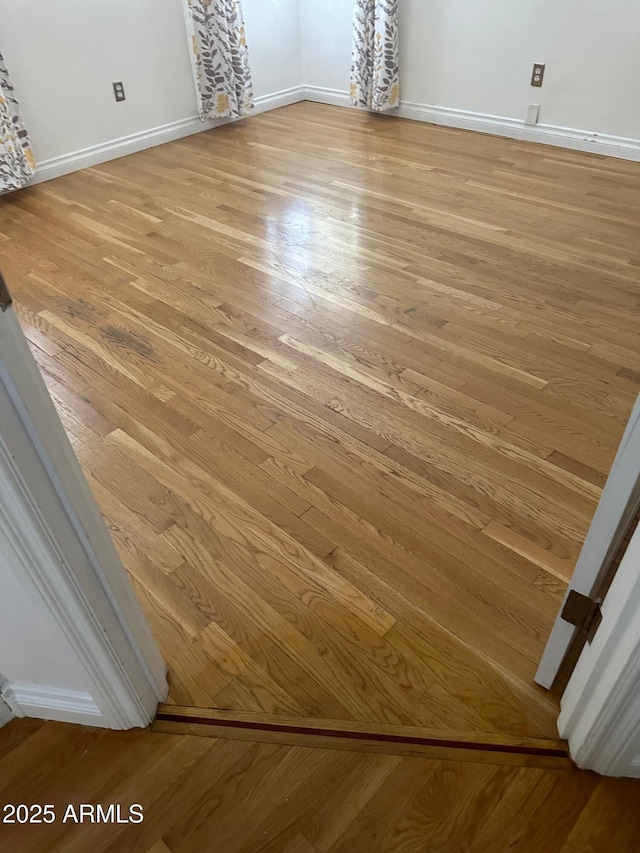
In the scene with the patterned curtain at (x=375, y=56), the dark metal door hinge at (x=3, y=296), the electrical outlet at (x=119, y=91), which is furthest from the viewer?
the patterned curtain at (x=375, y=56)

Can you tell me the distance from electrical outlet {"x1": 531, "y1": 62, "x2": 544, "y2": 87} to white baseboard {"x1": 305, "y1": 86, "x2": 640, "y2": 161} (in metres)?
0.21

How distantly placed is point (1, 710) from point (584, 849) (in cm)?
107

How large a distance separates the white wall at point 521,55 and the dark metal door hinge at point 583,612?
3185 mm

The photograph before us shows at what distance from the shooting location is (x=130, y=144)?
12.5ft

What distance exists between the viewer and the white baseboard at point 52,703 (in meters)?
1.15

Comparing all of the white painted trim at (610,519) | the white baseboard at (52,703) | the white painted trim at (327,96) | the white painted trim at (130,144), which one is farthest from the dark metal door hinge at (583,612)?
the white painted trim at (327,96)

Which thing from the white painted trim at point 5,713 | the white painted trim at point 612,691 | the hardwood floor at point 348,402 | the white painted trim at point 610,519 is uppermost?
the white painted trim at point 610,519

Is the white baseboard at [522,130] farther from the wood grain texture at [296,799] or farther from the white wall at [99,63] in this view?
the wood grain texture at [296,799]

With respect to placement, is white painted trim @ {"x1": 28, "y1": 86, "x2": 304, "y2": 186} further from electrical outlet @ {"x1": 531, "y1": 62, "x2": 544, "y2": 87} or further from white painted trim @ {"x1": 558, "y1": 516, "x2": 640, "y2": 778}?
white painted trim @ {"x1": 558, "y1": 516, "x2": 640, "y2": 778}

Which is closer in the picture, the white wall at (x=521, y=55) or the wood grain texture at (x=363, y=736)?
the wood grain texture at (x=363, y=736)

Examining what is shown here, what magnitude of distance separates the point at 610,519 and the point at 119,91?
12.6ft

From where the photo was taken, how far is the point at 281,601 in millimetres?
1388

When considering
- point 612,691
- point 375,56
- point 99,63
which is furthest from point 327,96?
point 612,691

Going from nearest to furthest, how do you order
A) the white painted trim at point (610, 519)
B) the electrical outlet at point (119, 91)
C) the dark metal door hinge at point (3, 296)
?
the dark metal door hinge at point (3, 296) < the white painted trim at point (610, 519) < the electrical outlet at point (119, 91)
